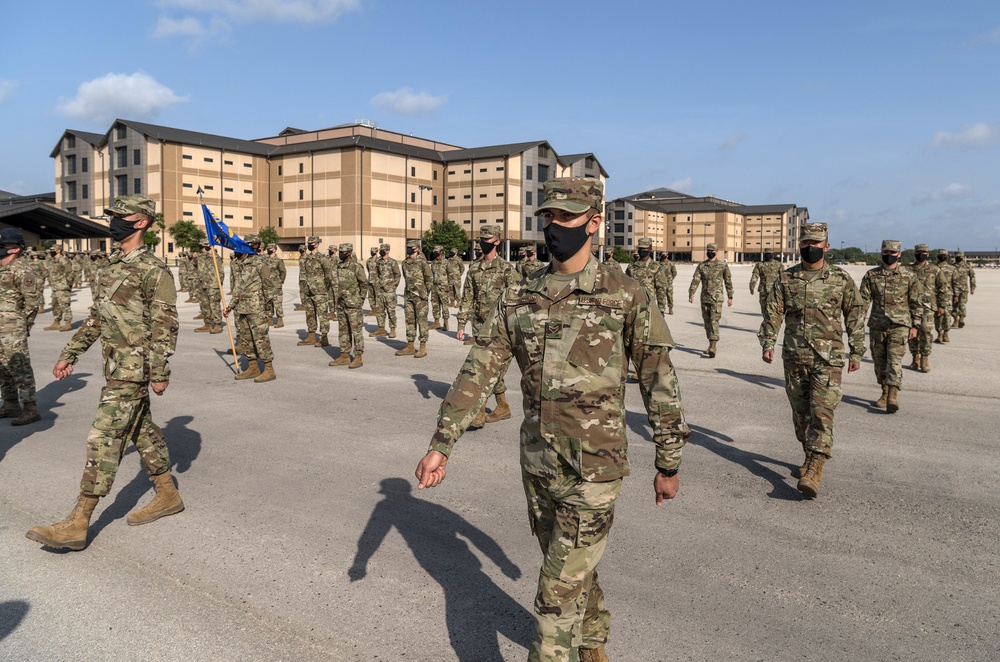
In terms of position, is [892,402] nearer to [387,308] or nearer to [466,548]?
[466,548]

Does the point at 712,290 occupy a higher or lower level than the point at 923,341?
higher

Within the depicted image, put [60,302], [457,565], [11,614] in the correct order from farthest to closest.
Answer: [60,302]
[457,565]
[11,614]

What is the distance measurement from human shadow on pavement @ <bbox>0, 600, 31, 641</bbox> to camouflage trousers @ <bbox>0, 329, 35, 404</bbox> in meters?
5.13

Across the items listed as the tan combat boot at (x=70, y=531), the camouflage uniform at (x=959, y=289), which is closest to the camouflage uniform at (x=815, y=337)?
the tan combat boot at (x=70, y=531)

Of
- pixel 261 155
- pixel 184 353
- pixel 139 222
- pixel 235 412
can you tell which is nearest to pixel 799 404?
pixel 139 222

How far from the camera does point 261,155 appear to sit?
81.4 meters

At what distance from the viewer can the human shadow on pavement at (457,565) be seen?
3531 mm

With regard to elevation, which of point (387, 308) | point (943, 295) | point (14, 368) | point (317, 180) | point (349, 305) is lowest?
point (14, 368)

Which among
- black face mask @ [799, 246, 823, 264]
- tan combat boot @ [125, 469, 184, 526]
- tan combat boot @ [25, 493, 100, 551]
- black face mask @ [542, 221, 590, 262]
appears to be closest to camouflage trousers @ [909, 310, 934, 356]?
black face mask @ [799, 246, 823, 264]

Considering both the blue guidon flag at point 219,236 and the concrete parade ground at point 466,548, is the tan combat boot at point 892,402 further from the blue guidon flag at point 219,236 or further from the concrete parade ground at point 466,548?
the blue guidon flag at point 219,236

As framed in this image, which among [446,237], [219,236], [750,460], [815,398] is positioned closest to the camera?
[815,398]

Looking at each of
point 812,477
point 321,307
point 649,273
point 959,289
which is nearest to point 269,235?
point 321,307

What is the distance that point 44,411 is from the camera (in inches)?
346

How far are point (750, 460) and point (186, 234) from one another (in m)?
71.1
